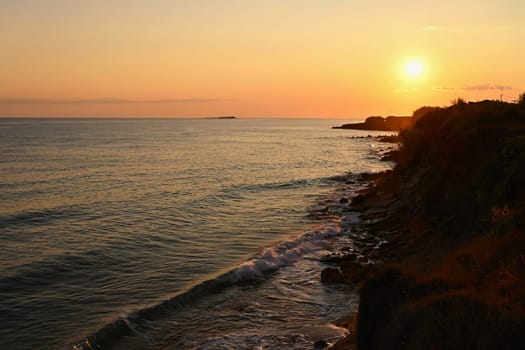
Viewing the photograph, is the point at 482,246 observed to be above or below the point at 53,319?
above

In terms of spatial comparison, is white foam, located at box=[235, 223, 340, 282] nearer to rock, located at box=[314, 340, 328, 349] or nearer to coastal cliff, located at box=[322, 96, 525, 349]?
coastal cliff, located at box=[322, 96, 525, 349]

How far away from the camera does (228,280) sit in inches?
672

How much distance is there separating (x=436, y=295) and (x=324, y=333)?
15.6 feet

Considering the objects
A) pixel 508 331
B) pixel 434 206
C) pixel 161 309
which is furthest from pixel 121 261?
pixel 508 331

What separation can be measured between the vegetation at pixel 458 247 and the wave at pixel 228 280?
3.86 meters

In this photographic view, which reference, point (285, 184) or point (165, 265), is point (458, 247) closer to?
point (165, 265)

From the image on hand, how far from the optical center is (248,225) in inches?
1054

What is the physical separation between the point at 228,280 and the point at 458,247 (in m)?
8.14

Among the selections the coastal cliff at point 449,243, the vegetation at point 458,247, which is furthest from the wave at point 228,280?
the vegetation at point 458,247

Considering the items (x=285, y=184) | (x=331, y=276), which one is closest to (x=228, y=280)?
(x=331, y=276)

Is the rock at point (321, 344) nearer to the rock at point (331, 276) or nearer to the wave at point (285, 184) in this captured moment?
the rock at point (331, 276)

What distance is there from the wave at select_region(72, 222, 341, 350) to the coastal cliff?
237 centimetres

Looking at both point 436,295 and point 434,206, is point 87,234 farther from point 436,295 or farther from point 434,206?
point 436,295

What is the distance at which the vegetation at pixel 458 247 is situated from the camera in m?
7.04
